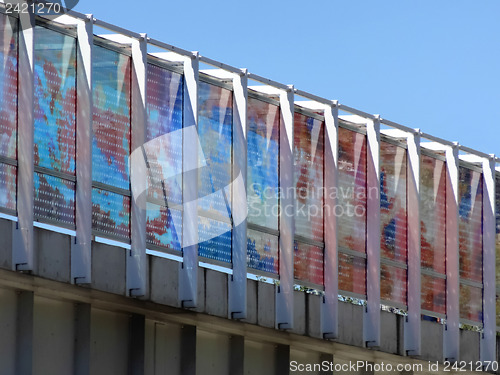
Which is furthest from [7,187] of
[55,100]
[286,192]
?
[286,192]

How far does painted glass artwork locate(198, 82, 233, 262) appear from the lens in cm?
2672

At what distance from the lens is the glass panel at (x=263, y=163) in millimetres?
28031

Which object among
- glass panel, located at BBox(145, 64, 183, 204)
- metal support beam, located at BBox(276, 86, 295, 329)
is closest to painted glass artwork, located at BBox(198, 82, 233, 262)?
glass panel, located at BBox(145, 64, 183, 204)

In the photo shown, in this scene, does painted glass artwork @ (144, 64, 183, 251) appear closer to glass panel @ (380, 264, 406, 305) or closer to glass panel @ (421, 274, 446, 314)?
Answer: glass panel @ (380, 264, 406, 305)

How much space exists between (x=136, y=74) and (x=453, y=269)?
11.4 meters

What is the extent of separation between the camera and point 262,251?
28.1 m

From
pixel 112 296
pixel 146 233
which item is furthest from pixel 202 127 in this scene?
pixel 112 296

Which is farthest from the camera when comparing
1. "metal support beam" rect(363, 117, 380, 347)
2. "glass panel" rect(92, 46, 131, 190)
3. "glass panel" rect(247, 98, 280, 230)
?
Result: "metal support beam" rect(363, 117, 380, 347)

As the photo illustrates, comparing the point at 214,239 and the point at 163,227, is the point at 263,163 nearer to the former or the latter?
the point at 214,239

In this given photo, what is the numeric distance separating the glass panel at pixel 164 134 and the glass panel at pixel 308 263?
12.6ft

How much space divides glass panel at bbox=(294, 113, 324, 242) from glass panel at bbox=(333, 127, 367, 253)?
2.19ft

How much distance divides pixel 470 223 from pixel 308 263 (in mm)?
6577

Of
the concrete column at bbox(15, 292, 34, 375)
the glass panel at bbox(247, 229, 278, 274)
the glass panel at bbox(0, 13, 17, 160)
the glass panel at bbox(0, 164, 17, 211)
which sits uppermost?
the glass panel at bbox(0, 13, 17, 160)

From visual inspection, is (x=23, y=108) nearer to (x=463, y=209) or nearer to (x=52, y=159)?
(x=52, y=159)
